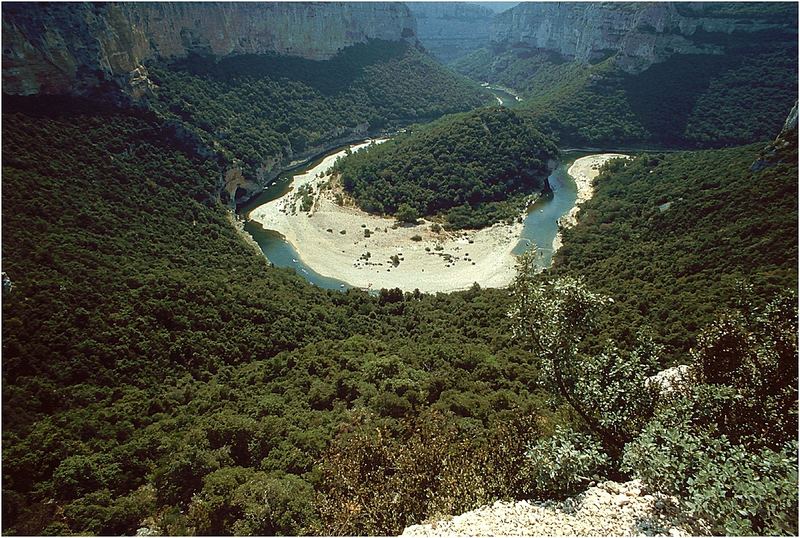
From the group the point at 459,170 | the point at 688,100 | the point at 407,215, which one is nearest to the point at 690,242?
the point at 407,215

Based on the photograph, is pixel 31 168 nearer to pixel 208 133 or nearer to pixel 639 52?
pixel 208 133

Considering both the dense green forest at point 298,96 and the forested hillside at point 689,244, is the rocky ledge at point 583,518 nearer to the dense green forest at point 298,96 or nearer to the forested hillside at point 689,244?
the forested hillside at point 689,244

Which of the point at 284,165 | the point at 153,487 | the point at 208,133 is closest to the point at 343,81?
the point at 284,165

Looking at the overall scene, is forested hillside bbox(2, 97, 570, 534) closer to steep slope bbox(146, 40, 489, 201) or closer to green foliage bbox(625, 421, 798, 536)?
green foliage bbox(625, 421, 798, 536)

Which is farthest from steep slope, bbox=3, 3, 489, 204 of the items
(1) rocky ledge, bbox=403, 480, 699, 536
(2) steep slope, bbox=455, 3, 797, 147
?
(1) rocky ledge, bbox=403, 480, 699, 536

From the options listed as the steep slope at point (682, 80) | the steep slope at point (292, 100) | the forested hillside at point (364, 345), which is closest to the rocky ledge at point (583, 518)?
the forested hillside at point (364, 345)
